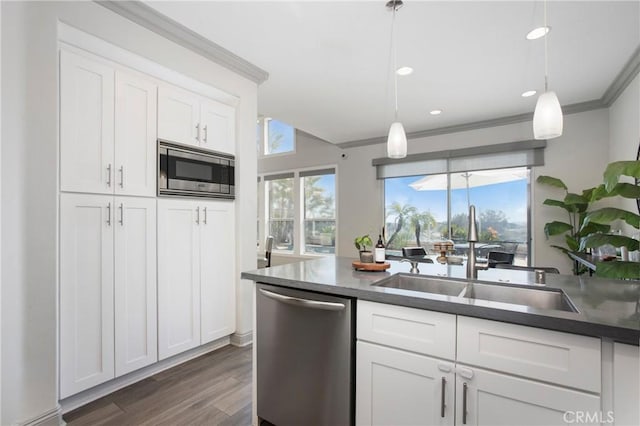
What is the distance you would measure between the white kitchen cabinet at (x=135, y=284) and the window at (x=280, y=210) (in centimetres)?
423

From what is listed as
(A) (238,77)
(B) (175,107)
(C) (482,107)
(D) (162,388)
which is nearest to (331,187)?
(C) (482,107)

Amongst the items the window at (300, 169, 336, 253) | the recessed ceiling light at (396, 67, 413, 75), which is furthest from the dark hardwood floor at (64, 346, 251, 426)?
the window at (300, 169, 336, 253)

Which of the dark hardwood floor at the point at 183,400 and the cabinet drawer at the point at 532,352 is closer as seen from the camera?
the cabinet drawer at the point at 532,352

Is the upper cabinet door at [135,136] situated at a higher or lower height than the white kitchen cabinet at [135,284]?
higher

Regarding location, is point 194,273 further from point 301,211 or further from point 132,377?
point 301,211

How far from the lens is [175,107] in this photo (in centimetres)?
246

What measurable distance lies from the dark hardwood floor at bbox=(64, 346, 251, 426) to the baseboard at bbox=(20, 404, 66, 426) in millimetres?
104

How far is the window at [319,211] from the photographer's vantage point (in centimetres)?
608

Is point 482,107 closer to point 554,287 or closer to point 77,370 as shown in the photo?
point 554,287

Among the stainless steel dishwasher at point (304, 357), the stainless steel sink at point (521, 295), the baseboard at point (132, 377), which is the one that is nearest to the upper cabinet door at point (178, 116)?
the stainless steel dishwasher at point (304, 357)

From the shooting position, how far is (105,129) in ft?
6.67

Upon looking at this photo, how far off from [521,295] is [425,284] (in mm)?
451

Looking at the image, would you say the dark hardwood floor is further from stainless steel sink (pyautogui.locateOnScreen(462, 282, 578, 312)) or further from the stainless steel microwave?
stainless steel sink (pyautogui.locateOnScreen(462, 282, 578, 312))

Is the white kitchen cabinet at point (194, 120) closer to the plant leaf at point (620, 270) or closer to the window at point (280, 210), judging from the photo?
the plant leaf at point (620, 270)
